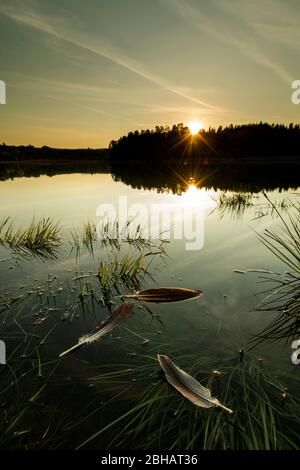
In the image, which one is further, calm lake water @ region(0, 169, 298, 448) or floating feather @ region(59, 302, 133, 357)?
floating feather @ region(59, 302, 133, 357)

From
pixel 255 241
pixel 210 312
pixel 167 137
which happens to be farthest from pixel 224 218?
pixel 167 137

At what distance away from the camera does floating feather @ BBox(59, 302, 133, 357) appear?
296cm

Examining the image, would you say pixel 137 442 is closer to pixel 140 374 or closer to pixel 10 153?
pixel 140 374

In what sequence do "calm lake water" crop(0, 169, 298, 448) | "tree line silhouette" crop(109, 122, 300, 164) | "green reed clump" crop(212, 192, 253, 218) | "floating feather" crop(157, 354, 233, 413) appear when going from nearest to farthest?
"floating feather" crop(157, 354, 233, 413) → "calm lake water" crop(0, 169, 298, 448) → "green reed clump" crop(212, 192, 253, 218) → "tree line silhouette" crop(109, 122, 300, 164)

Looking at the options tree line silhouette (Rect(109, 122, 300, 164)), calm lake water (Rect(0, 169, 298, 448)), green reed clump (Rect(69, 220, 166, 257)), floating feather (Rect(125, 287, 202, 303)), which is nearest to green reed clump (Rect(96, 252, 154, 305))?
calm lake water (Rect(0, 169, 298, 448))

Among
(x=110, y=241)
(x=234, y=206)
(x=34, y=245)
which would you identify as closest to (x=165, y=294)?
(x=110, y=241)

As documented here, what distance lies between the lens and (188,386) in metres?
2.38

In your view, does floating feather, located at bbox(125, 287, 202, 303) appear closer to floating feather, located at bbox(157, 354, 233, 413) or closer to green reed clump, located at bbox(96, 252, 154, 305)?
green reed clump, located at bbox(96, 252, 154, 305)

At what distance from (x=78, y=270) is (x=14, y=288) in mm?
1093

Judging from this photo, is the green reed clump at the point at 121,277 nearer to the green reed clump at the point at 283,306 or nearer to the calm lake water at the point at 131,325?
the calm lake water at the point at 131,325

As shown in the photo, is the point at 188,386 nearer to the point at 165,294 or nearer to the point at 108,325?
the point at 108,325

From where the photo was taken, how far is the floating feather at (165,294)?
3949 millimetres

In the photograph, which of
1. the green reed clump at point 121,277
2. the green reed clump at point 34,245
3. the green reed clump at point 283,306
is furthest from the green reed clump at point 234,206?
the green reed clump at point 283,306

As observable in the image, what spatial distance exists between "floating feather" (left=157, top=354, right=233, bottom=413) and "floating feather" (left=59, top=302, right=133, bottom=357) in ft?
2.41
